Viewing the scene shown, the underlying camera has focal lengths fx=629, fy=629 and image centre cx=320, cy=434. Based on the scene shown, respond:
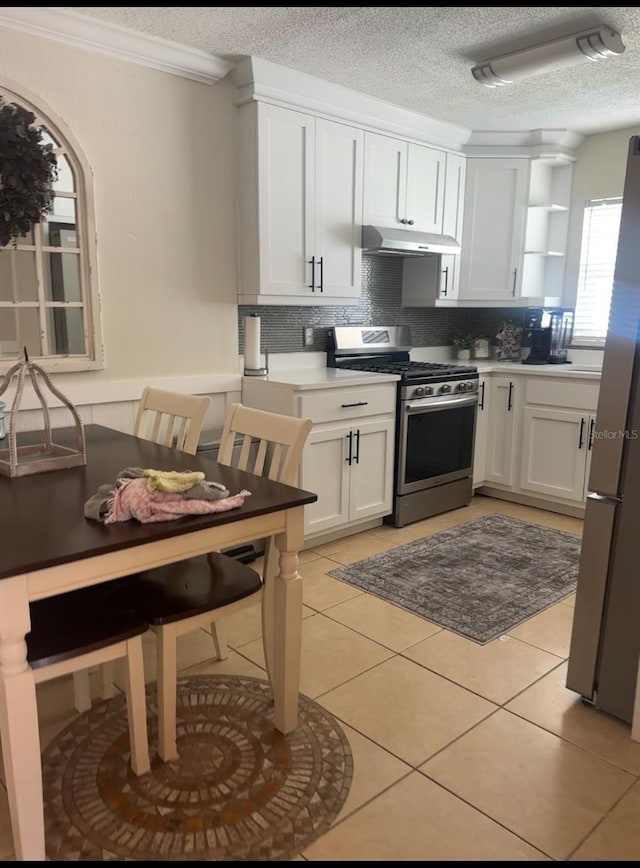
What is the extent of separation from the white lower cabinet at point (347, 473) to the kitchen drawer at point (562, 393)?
1079 millimetres

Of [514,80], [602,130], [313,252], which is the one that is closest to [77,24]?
[313,252]

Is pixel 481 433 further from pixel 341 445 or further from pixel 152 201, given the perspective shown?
pixel 152 201

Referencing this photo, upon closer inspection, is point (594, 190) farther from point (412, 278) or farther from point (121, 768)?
point (121, 768)

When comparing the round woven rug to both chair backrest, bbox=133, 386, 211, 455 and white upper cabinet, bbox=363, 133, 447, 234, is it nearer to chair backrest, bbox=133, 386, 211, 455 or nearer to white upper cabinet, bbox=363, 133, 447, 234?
chair backrest, bbox=133, 386, 211, 455

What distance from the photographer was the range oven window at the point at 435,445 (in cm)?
370

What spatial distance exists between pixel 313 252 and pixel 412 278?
1.10 meters

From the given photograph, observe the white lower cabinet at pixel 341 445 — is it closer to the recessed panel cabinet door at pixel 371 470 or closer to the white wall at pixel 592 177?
the recessed panel cabinet door at pixel 371 470

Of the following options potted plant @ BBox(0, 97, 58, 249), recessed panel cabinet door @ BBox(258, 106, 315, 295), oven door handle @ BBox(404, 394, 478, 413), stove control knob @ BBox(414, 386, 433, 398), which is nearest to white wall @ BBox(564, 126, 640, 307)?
oven door handle @ BBox(404, 394, 478, 413)

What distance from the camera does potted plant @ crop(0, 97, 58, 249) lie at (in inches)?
72.3

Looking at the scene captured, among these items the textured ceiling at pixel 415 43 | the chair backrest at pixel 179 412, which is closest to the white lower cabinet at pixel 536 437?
the textured ceiling at pixel 415 43

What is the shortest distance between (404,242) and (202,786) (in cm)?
298

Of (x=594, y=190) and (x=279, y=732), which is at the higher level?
(x=594, y=190)

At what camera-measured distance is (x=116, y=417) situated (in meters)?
2.96

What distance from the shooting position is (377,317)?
4.23m
